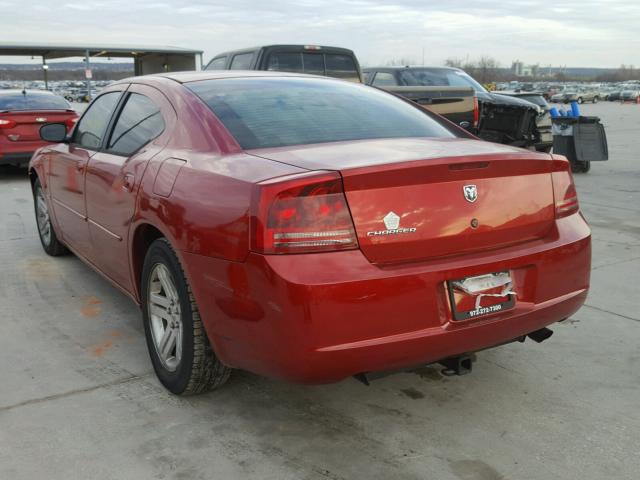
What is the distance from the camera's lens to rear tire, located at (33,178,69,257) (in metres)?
5.68

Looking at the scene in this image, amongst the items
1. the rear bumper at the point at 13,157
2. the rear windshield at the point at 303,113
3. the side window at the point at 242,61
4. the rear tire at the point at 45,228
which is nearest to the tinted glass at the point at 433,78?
the side window at the point at 242,61

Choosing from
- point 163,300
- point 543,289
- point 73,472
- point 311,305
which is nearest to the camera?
point 311,305

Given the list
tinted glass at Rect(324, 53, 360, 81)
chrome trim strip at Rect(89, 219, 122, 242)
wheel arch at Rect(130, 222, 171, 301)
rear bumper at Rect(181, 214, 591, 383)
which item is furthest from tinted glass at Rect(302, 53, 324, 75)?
rear bumper at Rect(181, 214, 591, 383)

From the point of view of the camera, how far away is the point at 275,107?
3.36 metres

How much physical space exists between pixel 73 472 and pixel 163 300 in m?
0.92

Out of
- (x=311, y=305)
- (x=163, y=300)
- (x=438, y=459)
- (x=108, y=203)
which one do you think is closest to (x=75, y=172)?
(x=108, y=203)

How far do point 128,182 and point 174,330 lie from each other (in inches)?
33.4

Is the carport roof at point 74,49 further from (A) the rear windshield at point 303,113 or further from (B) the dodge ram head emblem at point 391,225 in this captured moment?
(B) the dodge ram head emblem at point 391,225

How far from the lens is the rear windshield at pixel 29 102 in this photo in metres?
10.9

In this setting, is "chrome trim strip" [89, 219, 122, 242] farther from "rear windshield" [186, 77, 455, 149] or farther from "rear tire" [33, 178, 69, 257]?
"rear tire" [33, 178, 69, 257]

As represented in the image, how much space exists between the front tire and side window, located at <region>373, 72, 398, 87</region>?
994cm

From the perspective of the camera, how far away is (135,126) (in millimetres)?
3816

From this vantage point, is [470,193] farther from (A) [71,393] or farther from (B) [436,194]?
(A) [71,393]

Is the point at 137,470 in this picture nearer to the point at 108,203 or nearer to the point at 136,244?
the point at 136,244
